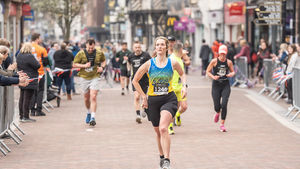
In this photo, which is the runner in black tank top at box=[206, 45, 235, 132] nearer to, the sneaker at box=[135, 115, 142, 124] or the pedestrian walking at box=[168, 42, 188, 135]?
the pedestrian walking at box=[168, 42, 188, 135]

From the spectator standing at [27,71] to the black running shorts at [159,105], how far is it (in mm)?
6738

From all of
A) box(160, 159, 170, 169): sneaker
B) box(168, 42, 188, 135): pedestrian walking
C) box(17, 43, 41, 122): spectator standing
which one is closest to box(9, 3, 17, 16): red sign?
box(17, 43, 41, 122): spectator standing

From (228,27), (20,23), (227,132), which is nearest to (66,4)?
(20,23)

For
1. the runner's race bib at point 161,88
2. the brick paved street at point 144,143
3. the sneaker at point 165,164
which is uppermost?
the runner's race bib at point 161,88

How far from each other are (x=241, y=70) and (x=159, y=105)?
19694 millimetres

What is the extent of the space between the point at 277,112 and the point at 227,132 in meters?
4.47

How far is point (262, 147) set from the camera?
12.2 meters

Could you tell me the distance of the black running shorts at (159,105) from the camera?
9.98 m

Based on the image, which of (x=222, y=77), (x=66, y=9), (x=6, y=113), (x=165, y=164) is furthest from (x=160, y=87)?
(x=66, y=9)

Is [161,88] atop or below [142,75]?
below

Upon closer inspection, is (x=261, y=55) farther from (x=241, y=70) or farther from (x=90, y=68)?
(x=90, y=68)

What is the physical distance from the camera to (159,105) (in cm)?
1005

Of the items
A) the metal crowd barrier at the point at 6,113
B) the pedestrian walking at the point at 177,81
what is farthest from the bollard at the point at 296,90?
the metal crowd barrier at the point at 6,113

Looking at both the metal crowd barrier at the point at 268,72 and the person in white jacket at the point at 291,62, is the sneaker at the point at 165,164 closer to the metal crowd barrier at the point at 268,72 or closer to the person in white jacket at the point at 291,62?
the person in white jacket at the point at 291,62
